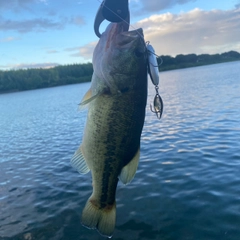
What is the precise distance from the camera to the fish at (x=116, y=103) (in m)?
3.21

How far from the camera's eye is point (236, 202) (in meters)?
7.75

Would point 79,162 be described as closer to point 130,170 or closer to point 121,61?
point 130,170

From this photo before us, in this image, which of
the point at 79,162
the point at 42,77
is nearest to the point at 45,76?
the point at 42,77

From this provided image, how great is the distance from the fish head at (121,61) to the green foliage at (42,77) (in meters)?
102

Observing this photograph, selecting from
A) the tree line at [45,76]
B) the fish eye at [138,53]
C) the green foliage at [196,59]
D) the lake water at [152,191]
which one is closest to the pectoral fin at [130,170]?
the fish eye at [138,53]

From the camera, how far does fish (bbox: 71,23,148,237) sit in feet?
10.5

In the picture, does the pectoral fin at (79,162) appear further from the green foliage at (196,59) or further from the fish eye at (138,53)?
the green foliage at (196,59)

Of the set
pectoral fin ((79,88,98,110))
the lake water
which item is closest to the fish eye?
pectoral fin ((79,88,98,110))

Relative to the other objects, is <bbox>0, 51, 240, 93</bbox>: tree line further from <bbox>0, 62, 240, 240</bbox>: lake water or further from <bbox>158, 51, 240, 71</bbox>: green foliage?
<bbox>0, 62, 240, 240</bbox>: lake water

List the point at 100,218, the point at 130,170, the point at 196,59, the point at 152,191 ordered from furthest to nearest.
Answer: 1. the point at 196,59
2. the point at 152,191
3. the point at 100,218
4. the point at 130,170

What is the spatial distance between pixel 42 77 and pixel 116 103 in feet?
384

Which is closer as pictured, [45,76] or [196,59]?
[45,76]

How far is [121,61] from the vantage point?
10.6ft

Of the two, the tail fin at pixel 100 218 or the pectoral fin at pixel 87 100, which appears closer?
the pectoral fin at pixel 87 100
